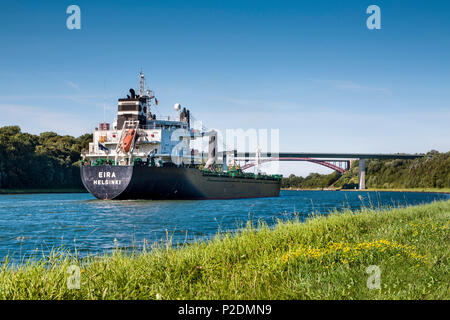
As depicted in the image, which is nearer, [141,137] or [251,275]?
[251,275]

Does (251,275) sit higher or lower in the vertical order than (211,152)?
lower

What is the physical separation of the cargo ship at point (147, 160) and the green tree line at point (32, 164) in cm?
1553

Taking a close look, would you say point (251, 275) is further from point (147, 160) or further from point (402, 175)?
point (402, 175)

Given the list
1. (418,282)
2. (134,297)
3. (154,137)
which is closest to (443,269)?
(418,282)

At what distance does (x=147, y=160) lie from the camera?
37.2 metres

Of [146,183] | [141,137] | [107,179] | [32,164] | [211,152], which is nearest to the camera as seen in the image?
[107,179]

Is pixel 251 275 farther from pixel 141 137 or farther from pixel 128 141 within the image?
pixel 141 137

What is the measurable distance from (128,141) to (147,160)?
8.24 ft

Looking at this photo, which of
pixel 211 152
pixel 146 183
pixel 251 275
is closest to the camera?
pixel 251 275

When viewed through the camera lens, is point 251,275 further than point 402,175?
No

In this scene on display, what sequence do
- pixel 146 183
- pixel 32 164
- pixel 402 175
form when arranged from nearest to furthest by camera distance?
pixel 146 183 → pixel 32 164 → pixel 402 175

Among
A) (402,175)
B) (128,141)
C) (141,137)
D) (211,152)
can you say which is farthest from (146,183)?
(402,175)

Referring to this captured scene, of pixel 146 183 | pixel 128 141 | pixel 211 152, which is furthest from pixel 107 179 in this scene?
pixel 211 152

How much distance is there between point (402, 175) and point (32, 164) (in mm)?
89354
